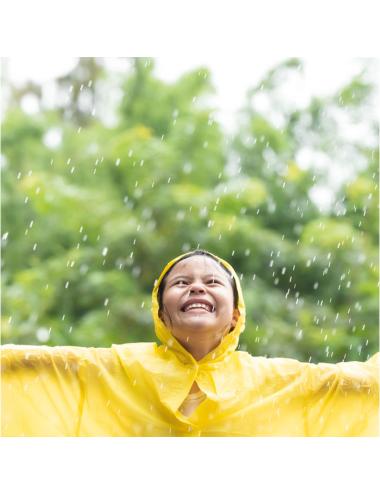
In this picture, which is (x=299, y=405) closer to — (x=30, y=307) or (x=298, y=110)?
(x=30, y=307)

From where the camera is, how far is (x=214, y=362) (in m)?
2.38

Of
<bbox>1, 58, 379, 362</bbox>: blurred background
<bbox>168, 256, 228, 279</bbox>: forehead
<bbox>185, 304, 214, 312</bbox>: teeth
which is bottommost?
<bbox>1, 58, 379, 362</bbox>: blurred background

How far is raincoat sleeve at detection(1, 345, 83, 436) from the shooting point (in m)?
2.29

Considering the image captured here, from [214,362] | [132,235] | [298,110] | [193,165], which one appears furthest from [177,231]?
[214,362]

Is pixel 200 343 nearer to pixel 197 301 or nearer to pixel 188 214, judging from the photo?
pixel 197 301

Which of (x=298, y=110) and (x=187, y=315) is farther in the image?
(x=298, y=110)

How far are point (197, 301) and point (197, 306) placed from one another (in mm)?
18

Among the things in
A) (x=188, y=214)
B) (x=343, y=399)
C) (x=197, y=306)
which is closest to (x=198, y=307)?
(x=197, y=306)

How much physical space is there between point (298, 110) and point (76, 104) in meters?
2.20

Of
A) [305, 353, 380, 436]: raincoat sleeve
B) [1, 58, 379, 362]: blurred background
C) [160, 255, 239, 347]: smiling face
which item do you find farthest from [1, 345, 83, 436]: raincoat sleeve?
[1, 58, 379, 362]: blurred background

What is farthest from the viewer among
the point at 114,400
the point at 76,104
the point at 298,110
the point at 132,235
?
the point at 76,104

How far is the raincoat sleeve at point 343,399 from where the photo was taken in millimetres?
2322

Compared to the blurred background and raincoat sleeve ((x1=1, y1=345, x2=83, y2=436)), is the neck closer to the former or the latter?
raincoat sleeve ((x1=1, y1=345, x2=83, y2=436))

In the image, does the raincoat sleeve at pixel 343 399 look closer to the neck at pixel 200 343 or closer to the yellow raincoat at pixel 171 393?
the yellow raincoat at pixel 171 393
